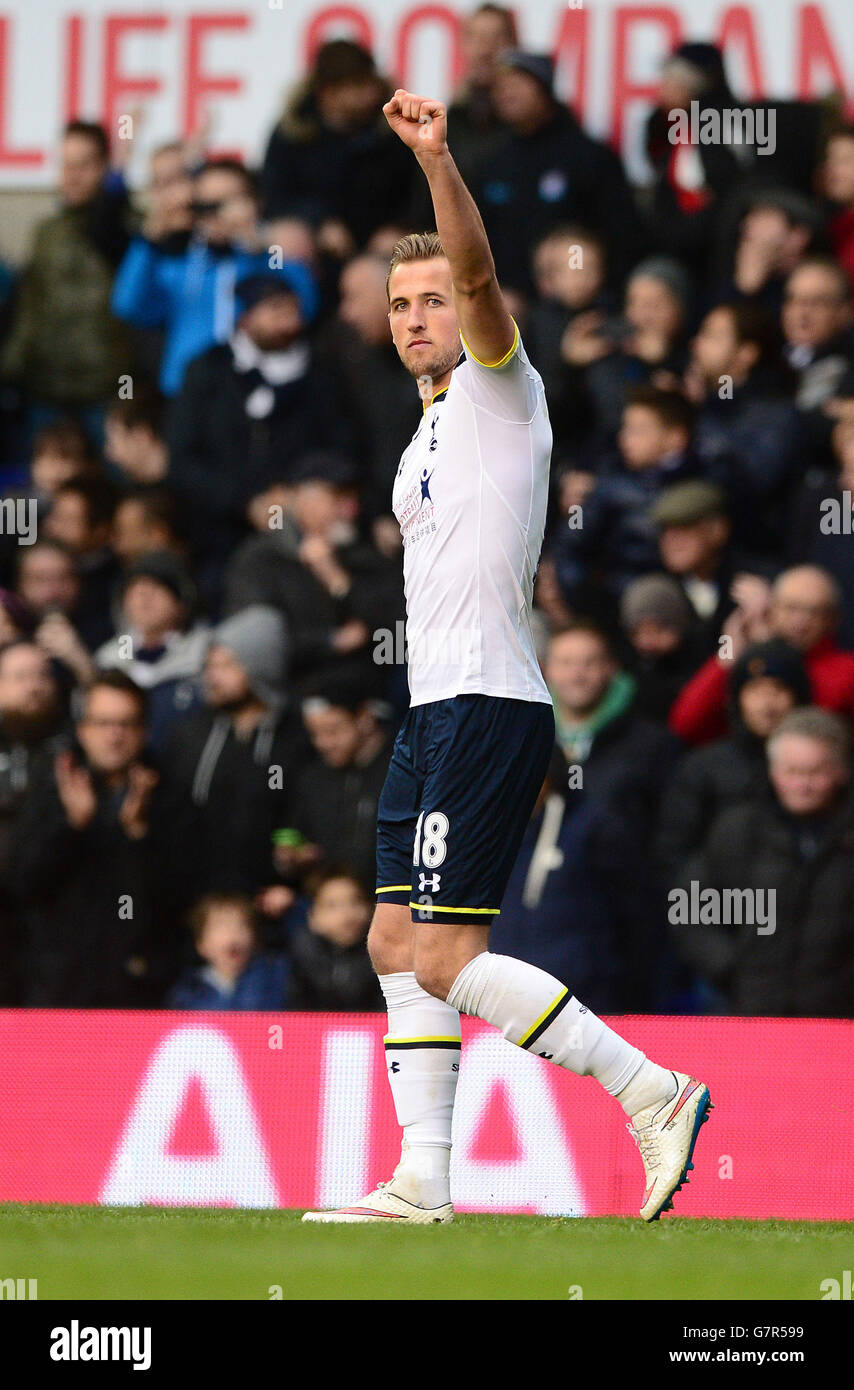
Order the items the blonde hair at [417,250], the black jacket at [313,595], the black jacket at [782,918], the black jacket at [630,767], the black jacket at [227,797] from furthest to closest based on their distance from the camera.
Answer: the black jacket at [313,595] < the black jacket at [227,797] < the black jacket at [630,767] < the black jacket at [782,918] < the blonde hair at [417,250]

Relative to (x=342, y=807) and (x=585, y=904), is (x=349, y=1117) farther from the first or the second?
(x=342, y=807)

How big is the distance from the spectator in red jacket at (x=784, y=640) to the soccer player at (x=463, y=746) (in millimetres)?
3126

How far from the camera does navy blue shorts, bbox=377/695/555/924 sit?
184 inches

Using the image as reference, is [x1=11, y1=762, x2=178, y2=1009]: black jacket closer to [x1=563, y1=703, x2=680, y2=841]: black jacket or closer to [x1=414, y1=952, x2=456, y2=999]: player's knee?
[x1=563, y1=703, x2=680, y2=841]: black jacket

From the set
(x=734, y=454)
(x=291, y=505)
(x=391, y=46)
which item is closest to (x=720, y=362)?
(x=734, y=454)

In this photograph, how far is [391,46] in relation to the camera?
9.74m

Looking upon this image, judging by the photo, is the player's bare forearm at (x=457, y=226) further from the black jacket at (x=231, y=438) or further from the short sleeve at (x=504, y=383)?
the black jacket at (x=231, y=438)

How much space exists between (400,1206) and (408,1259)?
30.6 inches

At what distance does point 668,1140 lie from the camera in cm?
465

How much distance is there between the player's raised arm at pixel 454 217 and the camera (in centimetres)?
434

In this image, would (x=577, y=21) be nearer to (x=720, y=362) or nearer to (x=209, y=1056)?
(x=720, y=362)

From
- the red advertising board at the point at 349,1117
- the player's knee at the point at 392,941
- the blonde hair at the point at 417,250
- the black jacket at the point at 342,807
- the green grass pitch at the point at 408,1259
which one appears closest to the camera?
the green grass pitch at the point at 408,1259

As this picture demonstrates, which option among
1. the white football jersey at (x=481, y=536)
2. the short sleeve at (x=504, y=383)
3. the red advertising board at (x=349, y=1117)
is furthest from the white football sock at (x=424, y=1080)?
the short sleeve at (x=504, y=383)

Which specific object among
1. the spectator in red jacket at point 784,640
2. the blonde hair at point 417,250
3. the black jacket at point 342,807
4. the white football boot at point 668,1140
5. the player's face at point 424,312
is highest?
the blonde hair at point 417,250
